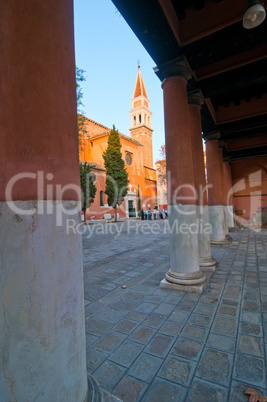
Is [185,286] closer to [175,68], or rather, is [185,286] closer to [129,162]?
[175,68]

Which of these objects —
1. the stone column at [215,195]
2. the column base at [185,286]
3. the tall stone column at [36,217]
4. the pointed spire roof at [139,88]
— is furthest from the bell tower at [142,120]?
the tall stone column at [36,217]

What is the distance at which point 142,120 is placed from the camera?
42.5 metres

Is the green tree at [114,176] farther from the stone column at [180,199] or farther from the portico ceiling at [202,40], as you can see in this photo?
the stone column at [180,199]

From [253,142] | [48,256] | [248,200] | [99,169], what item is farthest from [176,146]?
[99,169]

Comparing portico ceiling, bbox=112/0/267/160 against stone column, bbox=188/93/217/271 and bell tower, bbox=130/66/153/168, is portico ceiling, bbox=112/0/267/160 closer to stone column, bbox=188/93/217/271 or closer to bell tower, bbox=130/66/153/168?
stone column, bbox=188/93/217/271

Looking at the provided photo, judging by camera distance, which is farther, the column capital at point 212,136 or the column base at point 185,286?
the column capital at point 212,136

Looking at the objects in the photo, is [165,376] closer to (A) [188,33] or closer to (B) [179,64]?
(B) [179,64]

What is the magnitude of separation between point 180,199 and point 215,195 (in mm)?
4474

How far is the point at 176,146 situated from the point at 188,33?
2.05m

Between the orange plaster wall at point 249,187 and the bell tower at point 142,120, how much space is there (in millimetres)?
25350

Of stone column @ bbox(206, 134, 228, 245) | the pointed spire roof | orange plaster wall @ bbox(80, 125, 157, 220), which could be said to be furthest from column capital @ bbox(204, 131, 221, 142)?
the pointed spire roof

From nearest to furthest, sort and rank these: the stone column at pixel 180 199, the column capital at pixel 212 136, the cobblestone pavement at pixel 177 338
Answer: the cobblestone pavement at pixel 177 338 < the stone column at pixel 180 199 < the column capital at pixel 212 136

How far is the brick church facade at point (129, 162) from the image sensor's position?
2458 centimetres

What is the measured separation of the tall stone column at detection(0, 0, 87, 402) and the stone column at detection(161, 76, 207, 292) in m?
2.72
